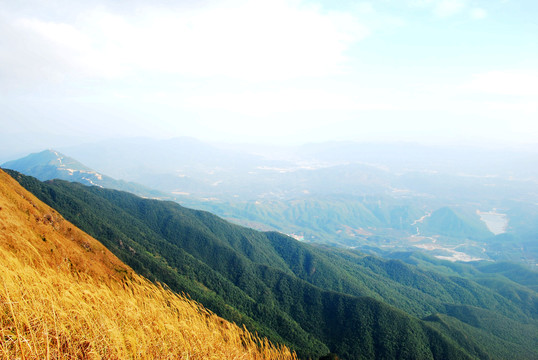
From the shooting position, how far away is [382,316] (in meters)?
79.2

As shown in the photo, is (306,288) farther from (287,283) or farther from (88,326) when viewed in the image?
(88,326)

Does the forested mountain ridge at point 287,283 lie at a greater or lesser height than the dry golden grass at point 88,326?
lesser

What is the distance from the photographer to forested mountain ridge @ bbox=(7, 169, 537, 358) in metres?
73.6

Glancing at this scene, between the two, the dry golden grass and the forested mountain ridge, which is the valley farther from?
the dry golden grass

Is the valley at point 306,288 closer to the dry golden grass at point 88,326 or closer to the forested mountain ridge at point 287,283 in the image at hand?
the forested mountain ridge at point 287,283

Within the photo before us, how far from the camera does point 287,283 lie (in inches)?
3986

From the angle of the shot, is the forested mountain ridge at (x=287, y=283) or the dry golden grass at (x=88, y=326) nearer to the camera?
the dry golden grass at (x=88, y=326)

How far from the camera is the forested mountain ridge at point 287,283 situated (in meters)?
73.6

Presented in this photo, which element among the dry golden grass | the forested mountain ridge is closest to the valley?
the forested mountain ridge

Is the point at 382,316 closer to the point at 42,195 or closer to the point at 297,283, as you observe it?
the point at 297,283

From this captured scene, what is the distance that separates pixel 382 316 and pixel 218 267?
59.0 metres

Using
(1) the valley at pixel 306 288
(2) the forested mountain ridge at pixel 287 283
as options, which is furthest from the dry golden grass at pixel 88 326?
(2) the forested mountain ridge at pixel 287 283

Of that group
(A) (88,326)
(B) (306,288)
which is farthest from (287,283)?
(A) (88,326)

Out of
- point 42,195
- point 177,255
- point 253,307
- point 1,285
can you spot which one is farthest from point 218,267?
point 1,285
